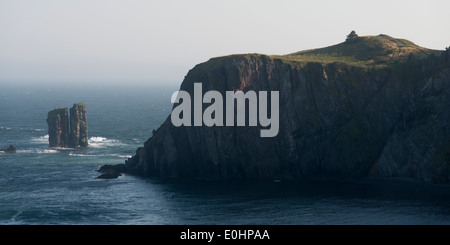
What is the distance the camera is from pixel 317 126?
14188cm

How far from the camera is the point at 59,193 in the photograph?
409ft

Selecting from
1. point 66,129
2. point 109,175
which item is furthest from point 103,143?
point 109,175

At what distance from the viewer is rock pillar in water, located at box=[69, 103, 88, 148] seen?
621ft

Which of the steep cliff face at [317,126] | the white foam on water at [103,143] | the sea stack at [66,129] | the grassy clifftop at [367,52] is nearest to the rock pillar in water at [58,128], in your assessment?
the sea stack at [66,129]

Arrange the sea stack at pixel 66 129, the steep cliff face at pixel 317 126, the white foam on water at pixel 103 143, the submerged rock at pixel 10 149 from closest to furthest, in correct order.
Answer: the steep cliff face at pixel 317 126
the submerged rock at pixel 10 149
the sea stack at pixel 66 129
the white foam on water at pixel 103 143

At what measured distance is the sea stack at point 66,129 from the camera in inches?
7397

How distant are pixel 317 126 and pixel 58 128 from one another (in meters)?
90.5

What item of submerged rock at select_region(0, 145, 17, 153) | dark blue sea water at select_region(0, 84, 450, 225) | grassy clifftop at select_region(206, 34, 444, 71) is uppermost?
grassy clifftop at select_region(206, 34, 444, 71)

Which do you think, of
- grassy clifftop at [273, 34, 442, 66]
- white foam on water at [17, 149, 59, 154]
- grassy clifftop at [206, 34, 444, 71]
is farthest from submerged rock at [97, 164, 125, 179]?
grassy clifftop at [273, 34, 442, 66]

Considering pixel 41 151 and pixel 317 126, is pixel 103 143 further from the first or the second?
pixel 317 126

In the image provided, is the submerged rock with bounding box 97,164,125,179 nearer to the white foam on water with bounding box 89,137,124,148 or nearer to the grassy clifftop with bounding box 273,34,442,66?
the white foam on water with bounding box 89,137,124,148

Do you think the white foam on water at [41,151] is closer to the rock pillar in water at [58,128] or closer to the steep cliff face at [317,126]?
the rock pillar in water at [58,128]

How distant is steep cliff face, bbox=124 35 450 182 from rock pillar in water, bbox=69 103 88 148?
44.6 meters
